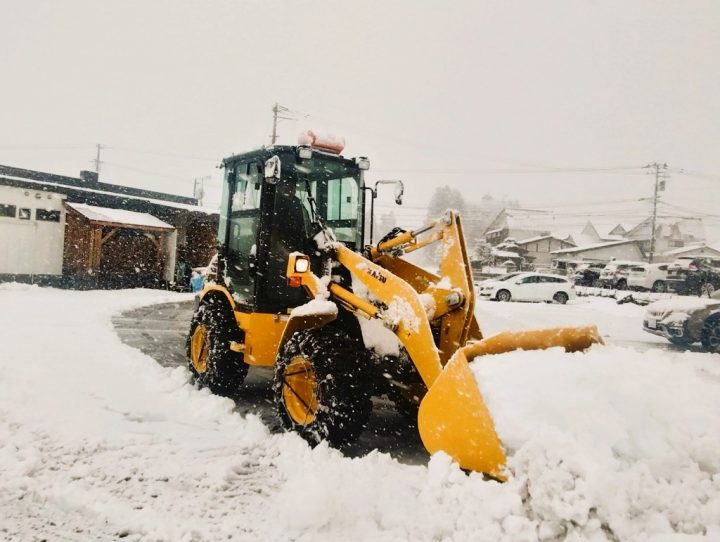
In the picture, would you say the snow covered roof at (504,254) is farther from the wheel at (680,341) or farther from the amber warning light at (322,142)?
the amber warning light at (322,142)

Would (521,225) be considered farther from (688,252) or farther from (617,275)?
(617,275)

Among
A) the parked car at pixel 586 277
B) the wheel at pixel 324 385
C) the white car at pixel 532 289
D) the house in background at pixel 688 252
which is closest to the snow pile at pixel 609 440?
the wheel at pixel 324 385

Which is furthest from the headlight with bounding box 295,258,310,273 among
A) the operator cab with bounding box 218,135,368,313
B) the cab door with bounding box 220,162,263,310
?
the cab door with bounding box 220,162,263,310

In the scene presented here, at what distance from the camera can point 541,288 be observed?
20672 mm

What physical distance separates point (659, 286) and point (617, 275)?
2.17 metres

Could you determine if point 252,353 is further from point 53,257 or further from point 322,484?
point 53,257

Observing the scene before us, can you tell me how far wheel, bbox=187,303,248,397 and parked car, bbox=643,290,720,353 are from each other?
10014mm

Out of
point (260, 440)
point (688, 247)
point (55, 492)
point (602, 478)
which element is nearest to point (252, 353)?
point (260, 440)

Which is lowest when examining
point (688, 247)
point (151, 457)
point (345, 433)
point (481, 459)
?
point (151, 457)

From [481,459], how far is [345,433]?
1215 millimetres

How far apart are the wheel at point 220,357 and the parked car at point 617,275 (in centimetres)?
A: 2482

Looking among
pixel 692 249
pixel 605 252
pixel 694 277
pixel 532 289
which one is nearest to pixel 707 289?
pixel 694 277

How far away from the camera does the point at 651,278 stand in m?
23.8

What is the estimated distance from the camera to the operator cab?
183 inches
